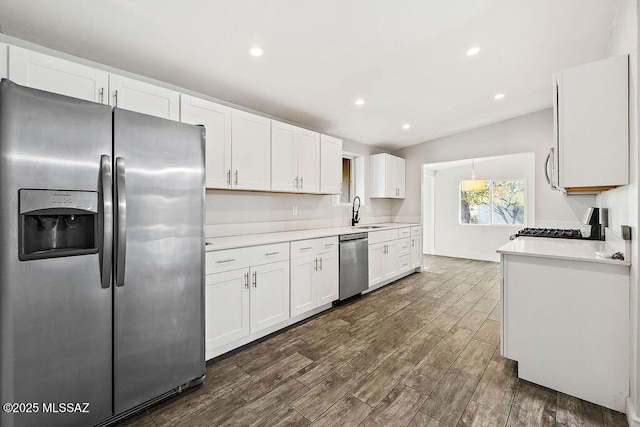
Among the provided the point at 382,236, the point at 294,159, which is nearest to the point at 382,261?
the point at 382,236

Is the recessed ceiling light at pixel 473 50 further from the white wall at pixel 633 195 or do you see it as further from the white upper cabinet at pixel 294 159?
the white upper cabinet at pixel 294 159

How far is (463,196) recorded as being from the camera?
6.90m

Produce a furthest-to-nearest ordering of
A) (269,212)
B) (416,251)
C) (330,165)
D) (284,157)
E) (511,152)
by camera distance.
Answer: (416,251), (511,152), (330,165), (269,212), (284,157)

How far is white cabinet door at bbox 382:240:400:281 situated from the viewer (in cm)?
438

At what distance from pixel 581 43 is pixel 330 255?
11.2 feet

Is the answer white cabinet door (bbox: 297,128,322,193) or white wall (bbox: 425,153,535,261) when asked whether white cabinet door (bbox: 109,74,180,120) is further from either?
white wall (bbox: 425,153,535,261)

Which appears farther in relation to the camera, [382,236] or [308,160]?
[382,236]

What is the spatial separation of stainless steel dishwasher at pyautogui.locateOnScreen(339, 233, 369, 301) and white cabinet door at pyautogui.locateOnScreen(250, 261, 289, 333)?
939 mm

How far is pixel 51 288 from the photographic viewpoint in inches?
55.0

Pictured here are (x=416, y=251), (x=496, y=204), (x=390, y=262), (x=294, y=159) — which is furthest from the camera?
(x=496, y=204)

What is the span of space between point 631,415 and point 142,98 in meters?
3.79

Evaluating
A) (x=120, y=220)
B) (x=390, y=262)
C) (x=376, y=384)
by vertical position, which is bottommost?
(x=376, y=384)

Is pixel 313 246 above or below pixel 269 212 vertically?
below

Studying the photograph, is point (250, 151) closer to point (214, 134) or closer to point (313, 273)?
point (214, 134)
